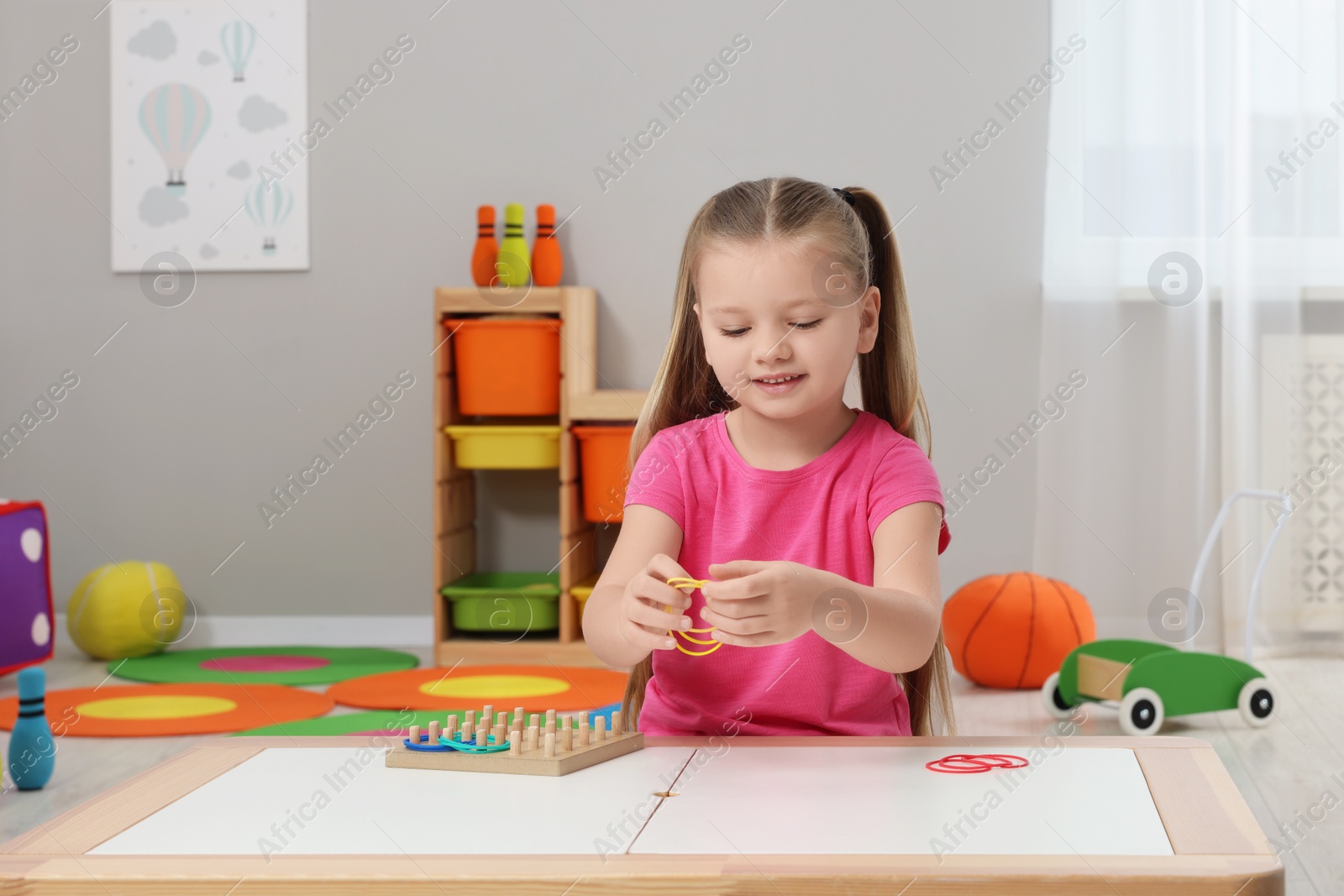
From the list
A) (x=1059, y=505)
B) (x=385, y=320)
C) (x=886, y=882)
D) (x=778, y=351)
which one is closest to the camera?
(x=886, y=882)

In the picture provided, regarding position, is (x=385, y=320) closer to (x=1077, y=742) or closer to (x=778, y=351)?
(x=778, y=351)

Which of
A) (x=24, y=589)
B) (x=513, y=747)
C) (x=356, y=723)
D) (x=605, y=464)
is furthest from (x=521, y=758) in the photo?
(x=24, y=589)

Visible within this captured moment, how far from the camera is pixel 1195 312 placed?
114 inches

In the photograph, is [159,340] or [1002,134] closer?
[1002,134]

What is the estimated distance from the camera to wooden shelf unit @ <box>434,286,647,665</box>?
2852 mm

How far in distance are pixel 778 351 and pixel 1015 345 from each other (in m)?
2.23

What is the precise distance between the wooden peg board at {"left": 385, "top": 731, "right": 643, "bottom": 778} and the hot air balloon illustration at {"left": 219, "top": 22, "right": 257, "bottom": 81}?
2.77 metres

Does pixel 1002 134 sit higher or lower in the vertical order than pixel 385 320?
higher

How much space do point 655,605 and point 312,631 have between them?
259cm

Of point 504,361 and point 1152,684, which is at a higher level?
point 504,361

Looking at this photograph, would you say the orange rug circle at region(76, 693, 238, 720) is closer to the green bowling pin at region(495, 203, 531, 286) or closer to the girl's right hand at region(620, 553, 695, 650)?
the green bowling pin at region(495, 203, 531, 286)

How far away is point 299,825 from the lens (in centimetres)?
61

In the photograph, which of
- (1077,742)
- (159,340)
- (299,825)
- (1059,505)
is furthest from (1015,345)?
(299,825)

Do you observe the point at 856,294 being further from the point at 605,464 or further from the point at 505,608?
the point at 505,608
